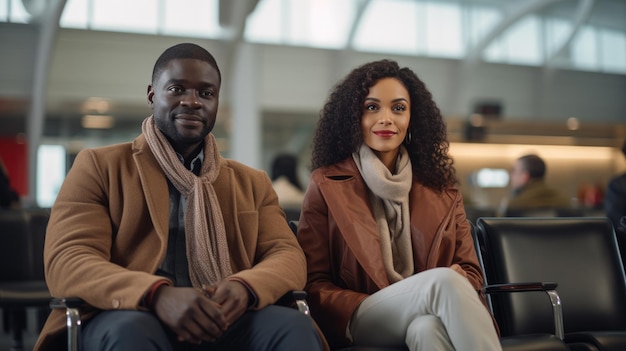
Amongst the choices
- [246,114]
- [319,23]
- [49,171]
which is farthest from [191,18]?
[49,171]

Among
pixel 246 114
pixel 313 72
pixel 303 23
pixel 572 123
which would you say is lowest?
Answer: pixel 572 123

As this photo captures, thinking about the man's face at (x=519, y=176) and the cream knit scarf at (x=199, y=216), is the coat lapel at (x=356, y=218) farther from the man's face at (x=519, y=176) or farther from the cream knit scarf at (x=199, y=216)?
the man's face at (x=519, y=176)

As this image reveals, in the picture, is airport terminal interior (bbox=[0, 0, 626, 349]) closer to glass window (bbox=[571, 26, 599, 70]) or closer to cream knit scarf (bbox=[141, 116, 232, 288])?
glass window (bbox=[571, 26, 599, 70])

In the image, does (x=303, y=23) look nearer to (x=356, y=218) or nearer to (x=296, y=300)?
(x=356, y=218)

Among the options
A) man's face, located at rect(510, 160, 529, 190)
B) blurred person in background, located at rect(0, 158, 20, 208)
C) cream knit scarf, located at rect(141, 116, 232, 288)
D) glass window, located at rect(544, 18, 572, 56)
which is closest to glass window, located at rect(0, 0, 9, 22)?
blurred person in background, located at rect(0, 158, 20, 208)

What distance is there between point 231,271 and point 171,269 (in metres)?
0.23

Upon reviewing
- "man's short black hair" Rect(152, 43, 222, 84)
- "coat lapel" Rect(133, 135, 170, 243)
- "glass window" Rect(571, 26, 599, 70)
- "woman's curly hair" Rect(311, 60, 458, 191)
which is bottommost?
"coat lapel" Rect(133, 135, 170, 243)

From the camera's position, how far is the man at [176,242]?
2.63 meters

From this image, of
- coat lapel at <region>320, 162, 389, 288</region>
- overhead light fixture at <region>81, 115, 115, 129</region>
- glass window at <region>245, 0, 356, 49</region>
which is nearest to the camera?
coat lapel at <region>320, 162, 389, 288</region>

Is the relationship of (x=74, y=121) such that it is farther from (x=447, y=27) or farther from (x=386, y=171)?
(x=386, y=171)

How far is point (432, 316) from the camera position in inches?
113

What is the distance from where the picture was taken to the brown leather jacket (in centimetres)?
333

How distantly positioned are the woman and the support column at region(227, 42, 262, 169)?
10.8 m

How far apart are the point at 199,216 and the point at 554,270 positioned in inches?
80.2
